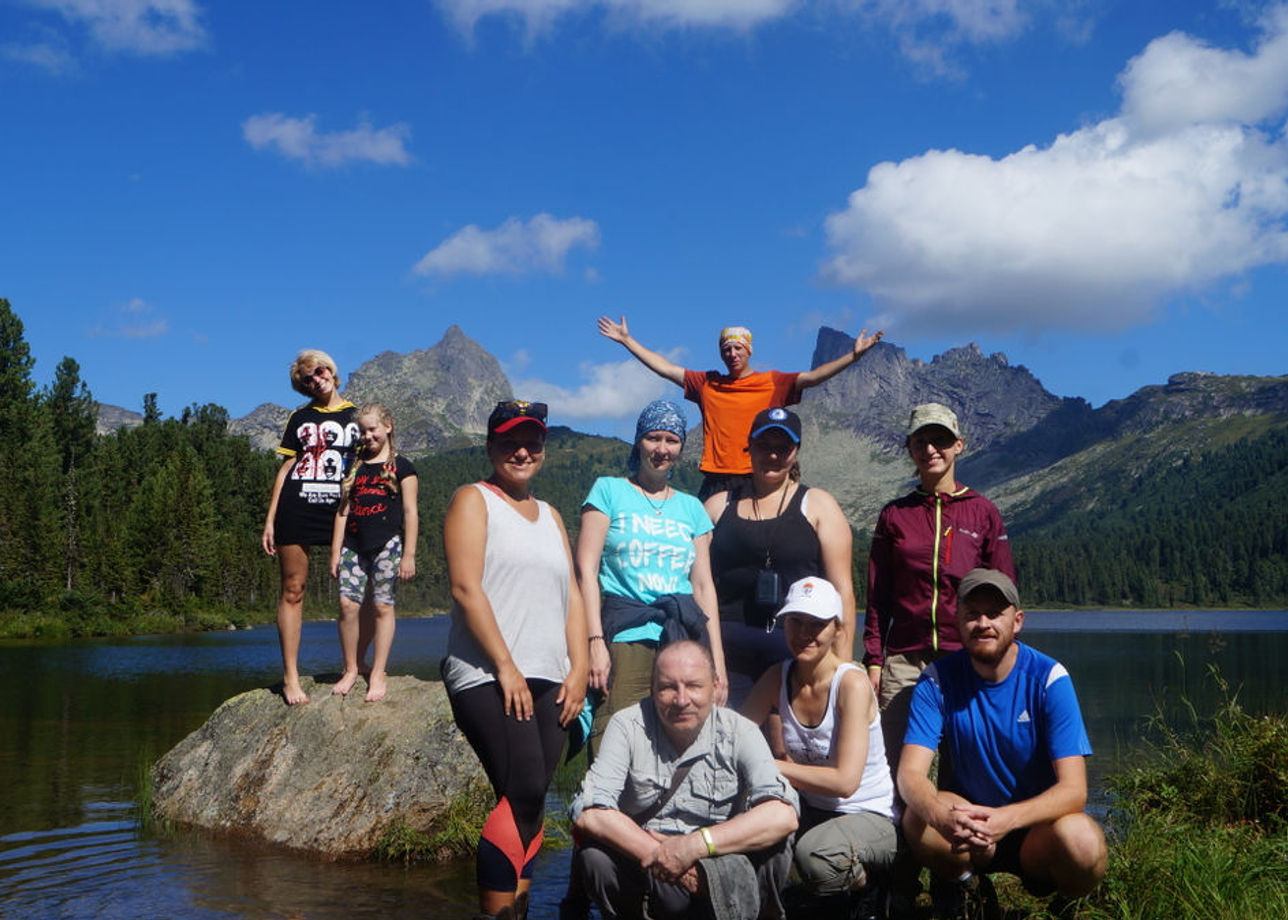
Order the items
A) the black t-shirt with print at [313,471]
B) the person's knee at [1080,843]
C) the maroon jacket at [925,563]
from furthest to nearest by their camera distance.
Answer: the black t-shirt with print at [313,471]
the maroon jacket at [925,563]
the person's knee at [1080,843]

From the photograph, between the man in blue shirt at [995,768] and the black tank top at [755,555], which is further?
the black tank top at [755,555]

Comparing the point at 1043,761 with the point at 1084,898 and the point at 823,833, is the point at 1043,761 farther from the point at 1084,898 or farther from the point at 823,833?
the point at 823,833

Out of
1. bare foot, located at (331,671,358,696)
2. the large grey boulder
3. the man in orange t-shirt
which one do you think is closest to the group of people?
the man in orange t-shirt

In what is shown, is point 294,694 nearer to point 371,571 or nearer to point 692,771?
point 371,571

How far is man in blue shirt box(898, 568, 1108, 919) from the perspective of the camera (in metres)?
4.69

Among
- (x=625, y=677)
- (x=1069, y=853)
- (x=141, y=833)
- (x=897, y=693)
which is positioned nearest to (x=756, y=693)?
(x=625, y=677)

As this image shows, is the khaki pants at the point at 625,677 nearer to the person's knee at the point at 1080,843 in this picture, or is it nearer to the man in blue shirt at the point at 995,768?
→ the man in blue shirt at the point at 995,768

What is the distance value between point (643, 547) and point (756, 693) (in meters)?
0.98

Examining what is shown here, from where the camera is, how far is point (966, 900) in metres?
5.11

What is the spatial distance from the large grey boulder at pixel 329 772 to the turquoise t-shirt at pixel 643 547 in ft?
10.8

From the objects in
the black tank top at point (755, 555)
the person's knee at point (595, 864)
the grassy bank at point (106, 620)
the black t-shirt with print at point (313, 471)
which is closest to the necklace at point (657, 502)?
the black tank top at point (755, 555)

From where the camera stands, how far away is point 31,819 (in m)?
9.51

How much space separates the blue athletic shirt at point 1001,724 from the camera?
15.7ft

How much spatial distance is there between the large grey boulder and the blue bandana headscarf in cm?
362
